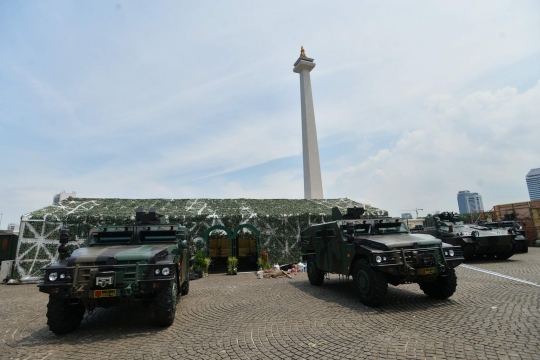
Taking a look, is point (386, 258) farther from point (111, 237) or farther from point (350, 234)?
point (111, 237)

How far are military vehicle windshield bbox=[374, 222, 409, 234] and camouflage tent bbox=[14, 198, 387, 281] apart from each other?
8.00 metres

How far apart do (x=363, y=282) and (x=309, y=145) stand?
2082 cm

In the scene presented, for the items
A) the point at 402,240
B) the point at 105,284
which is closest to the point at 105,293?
the point at 105,284

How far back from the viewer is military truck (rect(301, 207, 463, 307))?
639cm

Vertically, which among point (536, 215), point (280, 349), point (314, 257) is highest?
point (536, 215)

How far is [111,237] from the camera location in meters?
7.30

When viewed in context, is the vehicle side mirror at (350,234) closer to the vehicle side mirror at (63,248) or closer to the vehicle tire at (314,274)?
the vehicle tire at (314,274)

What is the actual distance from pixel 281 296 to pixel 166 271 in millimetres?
3718

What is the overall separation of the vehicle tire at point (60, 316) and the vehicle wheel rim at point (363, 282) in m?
5.37

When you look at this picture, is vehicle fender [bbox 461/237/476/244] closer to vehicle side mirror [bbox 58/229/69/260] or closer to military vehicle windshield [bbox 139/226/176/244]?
military vehicle windshield [bbox 139/226/176/244]

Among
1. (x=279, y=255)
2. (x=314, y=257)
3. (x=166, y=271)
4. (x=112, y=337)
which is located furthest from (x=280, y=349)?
(x=279, y=255)

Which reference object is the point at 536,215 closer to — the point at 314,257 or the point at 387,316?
the point at 314,257

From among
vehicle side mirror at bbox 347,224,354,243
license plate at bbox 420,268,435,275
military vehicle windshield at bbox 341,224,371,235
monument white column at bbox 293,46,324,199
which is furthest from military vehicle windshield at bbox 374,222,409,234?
monument white column at bbox 293,46,324,199

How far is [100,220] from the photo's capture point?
46.3 feet
